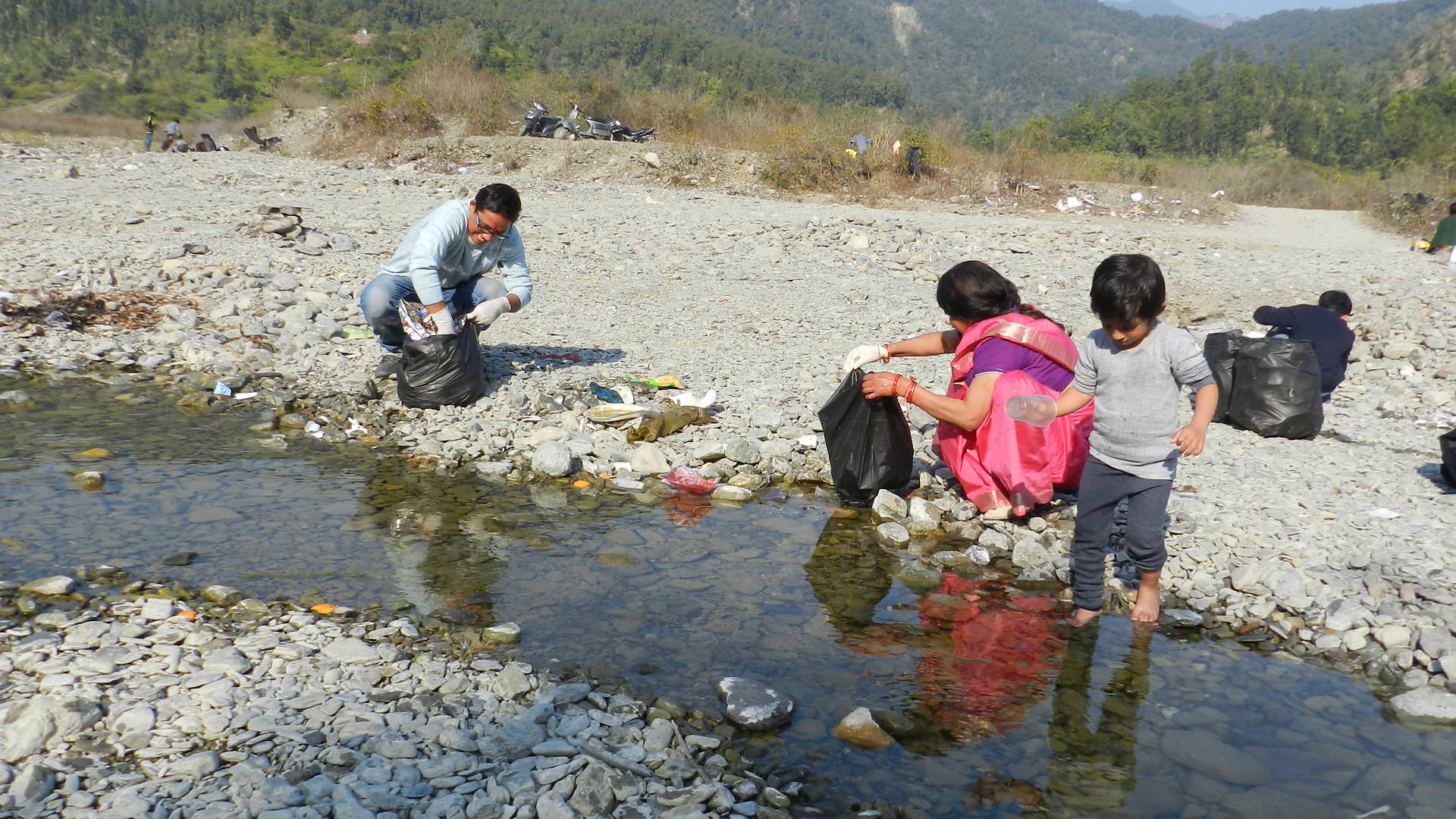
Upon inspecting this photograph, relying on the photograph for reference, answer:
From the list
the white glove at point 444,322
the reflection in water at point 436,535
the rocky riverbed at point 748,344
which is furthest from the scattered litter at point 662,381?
the reflection in water at point 436,535

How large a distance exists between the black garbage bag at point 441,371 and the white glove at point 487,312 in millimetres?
56

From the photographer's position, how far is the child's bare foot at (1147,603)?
3375 mm

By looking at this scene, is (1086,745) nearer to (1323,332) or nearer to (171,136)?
(1323,332)

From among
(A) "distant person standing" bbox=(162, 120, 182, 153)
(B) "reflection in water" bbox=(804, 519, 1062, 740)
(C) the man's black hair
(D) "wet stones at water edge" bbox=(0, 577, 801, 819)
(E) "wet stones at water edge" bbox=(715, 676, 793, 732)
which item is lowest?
(B) "reflection in water" bbox=(804, 519, 1062, 740)

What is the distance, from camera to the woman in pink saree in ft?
12.8

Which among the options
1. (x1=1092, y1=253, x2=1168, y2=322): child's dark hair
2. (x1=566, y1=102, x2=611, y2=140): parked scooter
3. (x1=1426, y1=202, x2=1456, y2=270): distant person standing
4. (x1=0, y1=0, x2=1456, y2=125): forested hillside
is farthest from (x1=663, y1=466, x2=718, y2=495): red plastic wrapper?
(x1=0, y1=0, x2=1456, y2=125): forested hillside

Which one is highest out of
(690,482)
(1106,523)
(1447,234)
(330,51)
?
(330,51)

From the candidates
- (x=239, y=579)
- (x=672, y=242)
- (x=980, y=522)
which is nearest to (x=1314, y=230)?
(x=672, y=242)

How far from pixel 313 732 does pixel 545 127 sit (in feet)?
61.6

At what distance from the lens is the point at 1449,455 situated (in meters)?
4.32

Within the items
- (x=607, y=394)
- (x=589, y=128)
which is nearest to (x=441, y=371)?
(x=607, y=394)

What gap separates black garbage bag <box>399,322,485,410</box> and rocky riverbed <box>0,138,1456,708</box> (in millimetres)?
110

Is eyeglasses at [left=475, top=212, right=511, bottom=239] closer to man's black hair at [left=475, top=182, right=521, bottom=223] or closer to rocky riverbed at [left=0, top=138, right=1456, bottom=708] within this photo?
man's black hair at [left=475, top=182, right=521, bottom=223]

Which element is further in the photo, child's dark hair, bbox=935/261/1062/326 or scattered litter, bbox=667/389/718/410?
scattered litter, bbox=667/389/718/410
